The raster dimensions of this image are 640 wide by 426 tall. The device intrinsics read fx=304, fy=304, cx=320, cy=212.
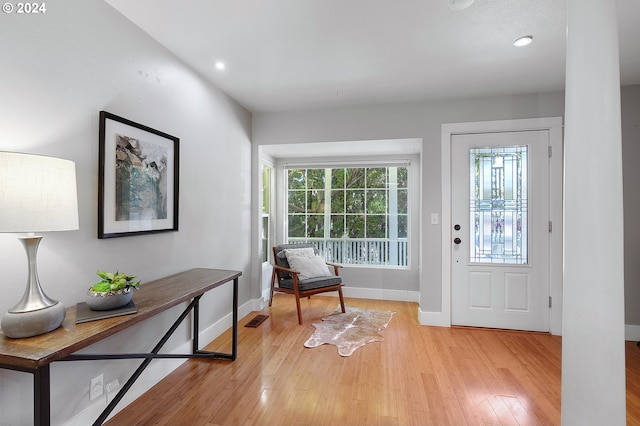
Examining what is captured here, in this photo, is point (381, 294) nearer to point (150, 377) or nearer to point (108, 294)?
point (150, 377)

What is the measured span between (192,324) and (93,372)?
3.00 ft

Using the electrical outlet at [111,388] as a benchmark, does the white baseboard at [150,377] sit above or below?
below

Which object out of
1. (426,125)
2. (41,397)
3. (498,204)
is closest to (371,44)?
(426,125)

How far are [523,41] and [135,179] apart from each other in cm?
288

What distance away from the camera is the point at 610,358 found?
103 cm

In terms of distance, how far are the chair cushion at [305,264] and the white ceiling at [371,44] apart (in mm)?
1844

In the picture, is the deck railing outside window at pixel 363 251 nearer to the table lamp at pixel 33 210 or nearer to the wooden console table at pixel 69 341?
the wooden console table at pixel 69 341

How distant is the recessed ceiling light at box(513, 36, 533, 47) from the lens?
2148 millimetres

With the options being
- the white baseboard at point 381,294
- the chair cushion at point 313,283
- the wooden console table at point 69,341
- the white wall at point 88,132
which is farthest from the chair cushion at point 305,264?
the wooden console table at point 69,341

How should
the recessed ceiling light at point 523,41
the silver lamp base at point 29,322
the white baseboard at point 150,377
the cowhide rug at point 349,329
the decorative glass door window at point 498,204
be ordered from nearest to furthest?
the silver lamp base at point 29,322 → the white baseboard at point 150,377 → the recessed ceiling light at point 523,41 → the cowhide rug at point 349,329 → the decorative glass door window at point 498,204

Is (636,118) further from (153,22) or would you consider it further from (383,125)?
(153,22)

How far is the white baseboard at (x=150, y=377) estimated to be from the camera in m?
1.68

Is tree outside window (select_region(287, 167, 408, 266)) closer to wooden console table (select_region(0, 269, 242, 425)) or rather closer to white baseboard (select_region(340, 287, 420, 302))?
white baseboard (select_region(340, 287, 420, 302))

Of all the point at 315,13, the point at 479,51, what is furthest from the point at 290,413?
the point at 479,51
